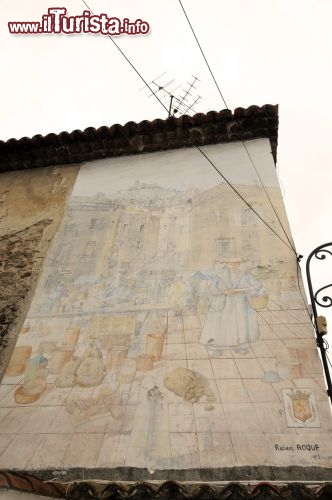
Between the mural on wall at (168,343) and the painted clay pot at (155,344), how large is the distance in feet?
0.04

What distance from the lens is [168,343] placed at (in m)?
4.29

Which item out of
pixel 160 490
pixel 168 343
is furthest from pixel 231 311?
pixel 160 490

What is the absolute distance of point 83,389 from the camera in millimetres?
4082

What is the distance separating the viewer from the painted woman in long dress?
419 centimetres

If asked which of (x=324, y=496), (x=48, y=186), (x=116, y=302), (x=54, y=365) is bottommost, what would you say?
(x=324, y=496)

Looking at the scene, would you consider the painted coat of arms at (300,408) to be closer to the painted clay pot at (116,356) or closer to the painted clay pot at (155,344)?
the painted clay pot at (155,344)

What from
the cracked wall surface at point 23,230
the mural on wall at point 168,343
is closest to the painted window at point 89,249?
the mural on wall at point 168,343

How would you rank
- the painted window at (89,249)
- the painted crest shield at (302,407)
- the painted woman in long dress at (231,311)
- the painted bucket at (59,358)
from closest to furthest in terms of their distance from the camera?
the painted crest shield at (302,407), the painted woman in long dress at (231,311), the painted bucket at (59,358), the painted window at (89,249)

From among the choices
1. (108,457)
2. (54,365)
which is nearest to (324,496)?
(108,457)

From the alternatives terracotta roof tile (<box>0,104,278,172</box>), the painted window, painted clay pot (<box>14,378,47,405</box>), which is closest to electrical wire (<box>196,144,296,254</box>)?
terracotta roof tile (<box>0,104,278,172</box>)

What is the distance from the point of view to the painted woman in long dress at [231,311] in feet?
13.8

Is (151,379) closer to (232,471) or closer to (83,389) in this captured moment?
(83,389)

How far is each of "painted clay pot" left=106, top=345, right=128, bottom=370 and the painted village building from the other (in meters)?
0.02

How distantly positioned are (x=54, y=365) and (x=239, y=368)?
5.66 feet
